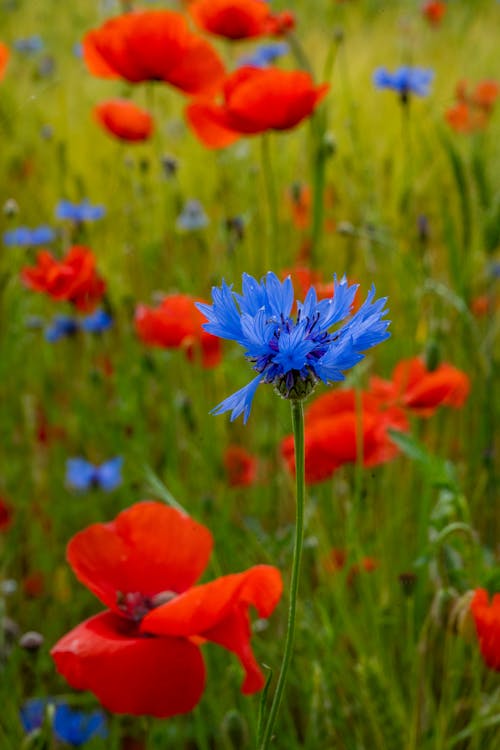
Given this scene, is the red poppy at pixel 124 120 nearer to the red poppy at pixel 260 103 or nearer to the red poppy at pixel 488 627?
the red poppy at pixel 260 103

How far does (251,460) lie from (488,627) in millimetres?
650

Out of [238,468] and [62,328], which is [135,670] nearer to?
[238,468]

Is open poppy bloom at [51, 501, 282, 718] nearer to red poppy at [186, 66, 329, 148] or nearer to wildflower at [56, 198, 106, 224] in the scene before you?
red poppy at [186, 66, 329, 148]

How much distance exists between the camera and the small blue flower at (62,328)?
137 centimetres

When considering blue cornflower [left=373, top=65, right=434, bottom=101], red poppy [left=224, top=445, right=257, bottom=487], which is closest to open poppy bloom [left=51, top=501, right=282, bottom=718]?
red poppy [left=224, top=445, right=257, bottom=487]

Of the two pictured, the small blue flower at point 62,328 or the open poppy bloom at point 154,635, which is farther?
the small blue flower at point 62,328

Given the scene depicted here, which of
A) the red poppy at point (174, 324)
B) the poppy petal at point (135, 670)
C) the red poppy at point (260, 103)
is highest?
the red poppy at point (260, 103)

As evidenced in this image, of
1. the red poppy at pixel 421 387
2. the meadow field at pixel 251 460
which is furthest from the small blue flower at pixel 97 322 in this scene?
the red poppy at pixel 421 387

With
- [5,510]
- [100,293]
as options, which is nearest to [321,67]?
[100,293]

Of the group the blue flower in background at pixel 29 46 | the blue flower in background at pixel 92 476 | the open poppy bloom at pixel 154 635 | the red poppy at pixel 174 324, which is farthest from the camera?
the blue flower in background at pixel 29 46

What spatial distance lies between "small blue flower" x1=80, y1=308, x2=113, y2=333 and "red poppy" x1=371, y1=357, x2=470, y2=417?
0.43 metres

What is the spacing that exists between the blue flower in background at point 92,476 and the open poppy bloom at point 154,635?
0.62m

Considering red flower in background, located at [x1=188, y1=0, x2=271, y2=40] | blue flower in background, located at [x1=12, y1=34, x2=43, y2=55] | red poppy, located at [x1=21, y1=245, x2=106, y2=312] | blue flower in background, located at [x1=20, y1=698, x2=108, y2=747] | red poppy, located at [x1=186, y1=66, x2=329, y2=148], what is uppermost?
blue flower in background, located at [x1=12, y1=34, x2=43, y2=55]

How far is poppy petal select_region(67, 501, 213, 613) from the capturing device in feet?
1.88
